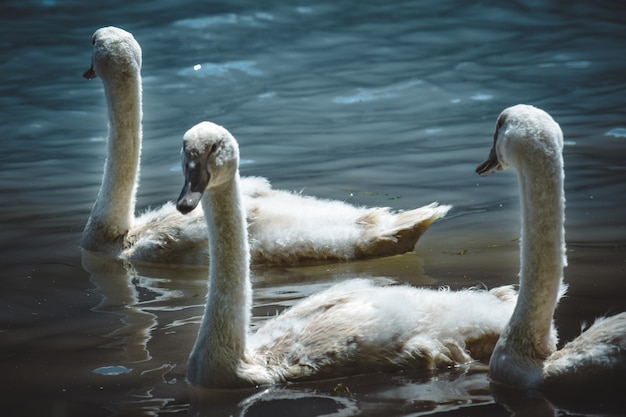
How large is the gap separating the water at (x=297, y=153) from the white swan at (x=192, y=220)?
0.15 meters

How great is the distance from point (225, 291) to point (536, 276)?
1.46 metres

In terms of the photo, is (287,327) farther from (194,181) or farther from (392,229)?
(392,229)

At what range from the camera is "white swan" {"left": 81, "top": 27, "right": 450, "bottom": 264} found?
7988mm

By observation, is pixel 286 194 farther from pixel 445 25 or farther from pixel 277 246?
pixel 445 25

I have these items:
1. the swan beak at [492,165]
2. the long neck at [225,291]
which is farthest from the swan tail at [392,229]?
the long neck at [225,291]

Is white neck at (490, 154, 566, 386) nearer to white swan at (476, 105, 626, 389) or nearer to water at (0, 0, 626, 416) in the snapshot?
white swan at (476, 105, 626, 389)

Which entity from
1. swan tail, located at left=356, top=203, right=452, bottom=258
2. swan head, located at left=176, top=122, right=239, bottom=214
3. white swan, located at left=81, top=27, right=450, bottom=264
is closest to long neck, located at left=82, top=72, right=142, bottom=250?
white swan, located at left=81, top=27, right=450, bottom=264

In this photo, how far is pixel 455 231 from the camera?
8727 mm

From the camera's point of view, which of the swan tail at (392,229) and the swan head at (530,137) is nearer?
the swan head at (530,137)

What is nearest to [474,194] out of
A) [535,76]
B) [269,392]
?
[269,392]

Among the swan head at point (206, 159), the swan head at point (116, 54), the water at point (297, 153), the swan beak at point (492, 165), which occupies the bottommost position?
the water at point (297, 153)

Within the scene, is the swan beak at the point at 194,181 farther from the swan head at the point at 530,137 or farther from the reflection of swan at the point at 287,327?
the swan head at the point at 530,137

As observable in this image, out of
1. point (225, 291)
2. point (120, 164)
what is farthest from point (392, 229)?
point (225, 291)

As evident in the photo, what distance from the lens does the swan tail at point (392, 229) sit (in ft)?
26.0
